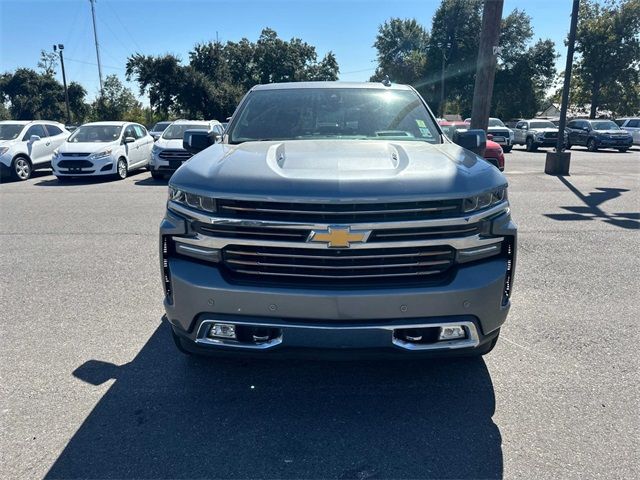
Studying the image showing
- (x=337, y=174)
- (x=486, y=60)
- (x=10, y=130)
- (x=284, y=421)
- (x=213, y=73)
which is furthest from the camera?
(x=213, y=73)

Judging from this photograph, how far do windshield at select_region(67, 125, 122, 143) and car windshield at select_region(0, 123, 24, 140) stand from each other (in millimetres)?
1966

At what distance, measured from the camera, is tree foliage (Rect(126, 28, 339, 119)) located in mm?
42812

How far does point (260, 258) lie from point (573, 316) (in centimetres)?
306

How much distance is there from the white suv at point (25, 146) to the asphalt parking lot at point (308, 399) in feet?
36.8

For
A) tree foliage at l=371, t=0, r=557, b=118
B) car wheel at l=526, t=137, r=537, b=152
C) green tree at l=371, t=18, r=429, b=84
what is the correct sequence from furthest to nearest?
green tree at l=371, t=18, r=429, b=84 → tree foliage at l=371, t=0, r=557, b=118 → car wheel at l=526, t=137, r=537, b=152

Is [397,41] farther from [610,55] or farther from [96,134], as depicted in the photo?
[96,134]

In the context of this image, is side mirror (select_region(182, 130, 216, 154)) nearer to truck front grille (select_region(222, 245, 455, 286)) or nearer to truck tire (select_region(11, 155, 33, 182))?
truck front grille (select_region(222, 245, 455, 286))

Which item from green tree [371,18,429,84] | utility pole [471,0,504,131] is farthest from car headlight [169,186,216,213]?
green tree [371,18,429,84]

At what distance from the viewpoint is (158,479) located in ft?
8.00

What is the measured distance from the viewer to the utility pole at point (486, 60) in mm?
12320

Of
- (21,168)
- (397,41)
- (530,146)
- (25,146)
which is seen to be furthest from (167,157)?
(397,41)

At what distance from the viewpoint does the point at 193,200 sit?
284cm

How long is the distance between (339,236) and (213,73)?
48.1 meters

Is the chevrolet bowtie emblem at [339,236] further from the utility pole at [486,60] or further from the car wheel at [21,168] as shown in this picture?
the car wheel at [21,168]
